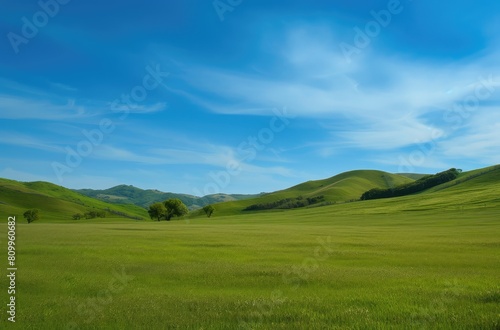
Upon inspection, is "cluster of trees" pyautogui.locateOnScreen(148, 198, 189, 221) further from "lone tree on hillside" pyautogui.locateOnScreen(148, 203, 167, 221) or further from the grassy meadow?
the grassy meadow

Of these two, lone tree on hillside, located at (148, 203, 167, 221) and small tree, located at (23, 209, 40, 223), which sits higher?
small tree, located at (23, 209, 40, 223)

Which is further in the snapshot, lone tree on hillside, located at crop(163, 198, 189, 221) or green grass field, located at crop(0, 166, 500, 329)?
lone tree on hillside, located at crop(163, 198, 189, 221)

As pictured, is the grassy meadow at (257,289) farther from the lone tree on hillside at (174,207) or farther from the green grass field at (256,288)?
the lone tree on hillside at (174,207)

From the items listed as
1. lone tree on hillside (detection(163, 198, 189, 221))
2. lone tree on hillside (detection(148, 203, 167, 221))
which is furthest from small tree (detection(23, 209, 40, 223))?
lone tree on hillside (detection(163, 198, 189, 221))

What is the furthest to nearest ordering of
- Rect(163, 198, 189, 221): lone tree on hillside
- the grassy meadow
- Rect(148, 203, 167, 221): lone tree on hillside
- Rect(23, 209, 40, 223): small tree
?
Rect(23, 209, 40, 223): small tree
Rect(148, 203, 167, 221): lone tree on hillside
Rect(163, 198, 189, 221): lone tree on hillside
the grassy meadow

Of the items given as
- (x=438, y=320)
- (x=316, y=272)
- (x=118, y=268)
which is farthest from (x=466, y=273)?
(x=118, y=268)

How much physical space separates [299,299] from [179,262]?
12.3 metres

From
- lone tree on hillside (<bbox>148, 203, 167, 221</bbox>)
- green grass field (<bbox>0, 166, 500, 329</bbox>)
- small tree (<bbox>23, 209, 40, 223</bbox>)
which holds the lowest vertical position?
green grass field (<bbox>0, 166, 500, 329</bbox>)

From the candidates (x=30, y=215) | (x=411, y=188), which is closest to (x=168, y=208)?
(x=30, y=215)

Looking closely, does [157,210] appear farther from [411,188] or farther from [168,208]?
[411,188]

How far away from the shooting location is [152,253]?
29.9 m

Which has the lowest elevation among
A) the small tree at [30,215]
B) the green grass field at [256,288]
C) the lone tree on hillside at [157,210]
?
the green grass field at [256,288]

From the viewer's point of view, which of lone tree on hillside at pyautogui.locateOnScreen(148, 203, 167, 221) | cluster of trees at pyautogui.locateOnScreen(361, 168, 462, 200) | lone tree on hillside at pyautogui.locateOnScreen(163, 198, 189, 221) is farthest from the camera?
cluster of trees at pyautogui.locateOnScreen(361, 168, 462, 200)

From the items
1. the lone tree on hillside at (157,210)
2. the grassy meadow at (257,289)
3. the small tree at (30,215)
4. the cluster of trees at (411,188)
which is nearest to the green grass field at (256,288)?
the grassy meadow at (257,289)
